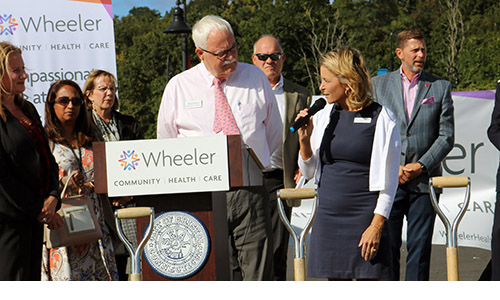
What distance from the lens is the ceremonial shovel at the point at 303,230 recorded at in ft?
12.9

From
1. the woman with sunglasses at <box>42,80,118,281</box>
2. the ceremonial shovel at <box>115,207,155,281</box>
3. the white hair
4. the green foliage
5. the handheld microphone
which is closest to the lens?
the ceremonial shovel at <box>115,207,155,281</box>

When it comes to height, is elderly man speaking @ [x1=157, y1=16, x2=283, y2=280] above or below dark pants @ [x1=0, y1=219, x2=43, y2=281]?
above

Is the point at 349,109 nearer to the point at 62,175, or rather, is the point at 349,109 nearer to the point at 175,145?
the point at 175,145

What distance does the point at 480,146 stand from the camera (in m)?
9.27

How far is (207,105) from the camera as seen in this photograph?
15.4ft

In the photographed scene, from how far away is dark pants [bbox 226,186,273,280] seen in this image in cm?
461

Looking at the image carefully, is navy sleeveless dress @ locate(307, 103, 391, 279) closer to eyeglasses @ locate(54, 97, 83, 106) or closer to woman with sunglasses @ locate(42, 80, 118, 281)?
woman with sunglasses @ locate(42, 80, 118, 281)

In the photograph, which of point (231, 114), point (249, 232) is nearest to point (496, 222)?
point (249, 232)

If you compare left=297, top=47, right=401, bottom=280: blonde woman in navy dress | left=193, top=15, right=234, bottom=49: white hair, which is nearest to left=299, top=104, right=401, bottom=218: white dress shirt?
left=297, top=47, right=401, bottom=280: blonde woman in navy dress

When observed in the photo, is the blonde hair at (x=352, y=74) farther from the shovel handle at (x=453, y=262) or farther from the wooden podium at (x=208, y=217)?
the shovel handle at (x=453, y=262)

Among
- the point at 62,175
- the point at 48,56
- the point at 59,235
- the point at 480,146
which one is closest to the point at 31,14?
the point at 48,56

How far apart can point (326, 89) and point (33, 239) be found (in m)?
1.88

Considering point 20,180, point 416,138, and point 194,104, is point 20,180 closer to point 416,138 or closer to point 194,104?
point 194,104

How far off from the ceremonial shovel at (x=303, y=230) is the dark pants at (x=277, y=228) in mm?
1724
